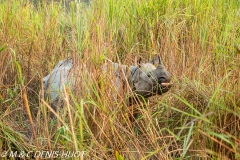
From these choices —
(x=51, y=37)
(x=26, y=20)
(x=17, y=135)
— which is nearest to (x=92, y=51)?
(x=17, y=135)

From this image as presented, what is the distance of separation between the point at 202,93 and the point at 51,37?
1593 mm

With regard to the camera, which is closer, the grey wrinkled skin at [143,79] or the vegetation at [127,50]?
the vegetation at [127,50]

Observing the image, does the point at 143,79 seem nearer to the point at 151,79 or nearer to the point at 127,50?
the point at 151,79

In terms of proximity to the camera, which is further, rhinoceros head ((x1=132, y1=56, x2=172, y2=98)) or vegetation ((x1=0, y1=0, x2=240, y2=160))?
rhinoceros head ((x1=132, y1=56, x2=172, y2=98))

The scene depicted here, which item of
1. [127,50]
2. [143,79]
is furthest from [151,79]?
[127,50]

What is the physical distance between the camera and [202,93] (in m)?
1.92

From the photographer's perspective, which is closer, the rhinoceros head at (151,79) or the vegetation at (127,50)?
the vegetation at (127,50)

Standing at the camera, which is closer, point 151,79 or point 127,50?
point 151,79

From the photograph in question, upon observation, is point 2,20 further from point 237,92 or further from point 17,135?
point 237,92

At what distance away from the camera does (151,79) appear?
219cm

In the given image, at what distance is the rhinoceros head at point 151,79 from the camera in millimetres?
2125

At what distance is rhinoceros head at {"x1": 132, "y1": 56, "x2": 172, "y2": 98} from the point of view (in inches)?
83.7

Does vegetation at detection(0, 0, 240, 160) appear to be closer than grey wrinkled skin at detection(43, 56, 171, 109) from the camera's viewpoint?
Yes

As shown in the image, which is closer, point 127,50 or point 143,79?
point 143,79
